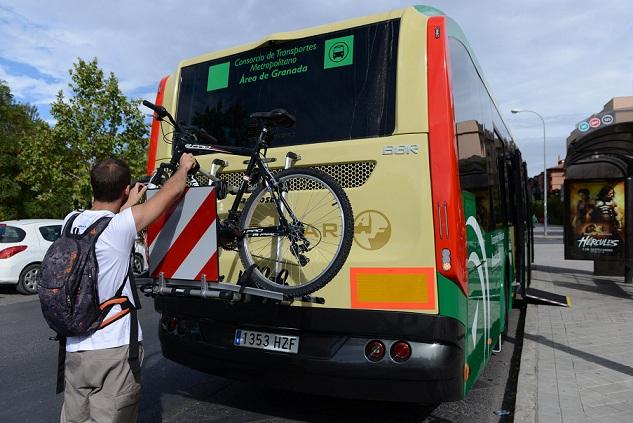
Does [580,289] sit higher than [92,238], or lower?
lower

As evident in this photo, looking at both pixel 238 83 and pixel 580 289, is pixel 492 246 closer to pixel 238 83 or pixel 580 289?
pixel 238 83

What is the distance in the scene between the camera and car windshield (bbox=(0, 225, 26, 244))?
1176 centimetres

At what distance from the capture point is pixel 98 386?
2566mm

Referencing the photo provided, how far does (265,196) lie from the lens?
360 centimetres

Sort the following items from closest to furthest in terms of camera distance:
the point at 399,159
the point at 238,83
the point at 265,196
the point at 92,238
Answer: the point at 92,238, the point at 399,159, the point at 265,196, the point at 238,83

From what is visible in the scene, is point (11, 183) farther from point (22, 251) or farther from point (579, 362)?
point (579, 362)

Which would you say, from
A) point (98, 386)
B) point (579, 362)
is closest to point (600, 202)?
point (579, 362)

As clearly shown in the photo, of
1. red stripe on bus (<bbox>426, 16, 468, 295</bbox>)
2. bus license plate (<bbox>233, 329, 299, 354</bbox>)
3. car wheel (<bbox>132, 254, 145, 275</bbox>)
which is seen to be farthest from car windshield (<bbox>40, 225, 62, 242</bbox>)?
red stripe on bus (<bbox>426, 16, 468, 295</bbox>)

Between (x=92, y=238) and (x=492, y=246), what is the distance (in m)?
3.32

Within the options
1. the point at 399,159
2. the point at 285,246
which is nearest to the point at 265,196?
the point at 285,246

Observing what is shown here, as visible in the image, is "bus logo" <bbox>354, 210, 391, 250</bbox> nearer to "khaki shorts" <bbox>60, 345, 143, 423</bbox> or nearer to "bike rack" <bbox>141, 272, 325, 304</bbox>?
"bike rack" <bbox>141, 272, 325, 304</bbox>

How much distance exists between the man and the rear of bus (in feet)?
3.35

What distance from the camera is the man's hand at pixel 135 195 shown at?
3209mm

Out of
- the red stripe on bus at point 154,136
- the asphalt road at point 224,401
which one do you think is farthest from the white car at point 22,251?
the red stripe on bus at point 154,136
